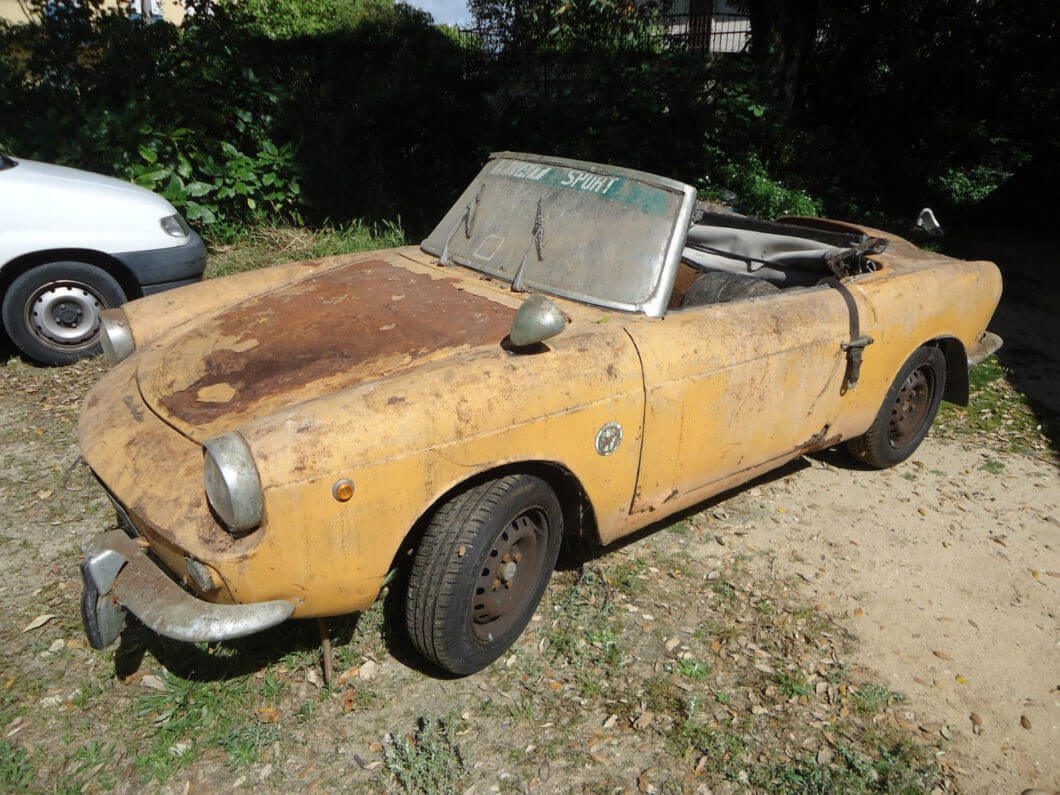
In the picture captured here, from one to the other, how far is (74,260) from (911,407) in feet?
18.0

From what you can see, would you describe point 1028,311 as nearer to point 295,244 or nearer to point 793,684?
point 793,684

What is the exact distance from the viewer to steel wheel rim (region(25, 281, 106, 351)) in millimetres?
5414

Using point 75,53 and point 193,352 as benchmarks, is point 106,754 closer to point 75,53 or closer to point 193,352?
point 193,352

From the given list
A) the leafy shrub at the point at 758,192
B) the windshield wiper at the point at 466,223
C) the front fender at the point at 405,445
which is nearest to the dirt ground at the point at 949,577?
the front fender at the point at 405,445

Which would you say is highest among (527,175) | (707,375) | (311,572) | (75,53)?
(75,53)

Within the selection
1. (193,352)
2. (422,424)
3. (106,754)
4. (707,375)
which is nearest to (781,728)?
(707,375)

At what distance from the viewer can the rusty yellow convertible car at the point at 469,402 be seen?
2412mm

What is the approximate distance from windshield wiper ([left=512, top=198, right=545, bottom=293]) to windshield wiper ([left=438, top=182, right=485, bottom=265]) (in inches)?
16.1

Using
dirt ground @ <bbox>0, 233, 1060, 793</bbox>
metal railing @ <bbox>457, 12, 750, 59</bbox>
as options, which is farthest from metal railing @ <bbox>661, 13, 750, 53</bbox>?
dirt ground @ <bbox>0, 233, 1060, 793</bbox>

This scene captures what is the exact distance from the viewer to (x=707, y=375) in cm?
319

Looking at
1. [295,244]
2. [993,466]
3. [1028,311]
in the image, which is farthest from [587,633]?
[1028,311]

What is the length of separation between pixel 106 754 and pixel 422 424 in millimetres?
1557

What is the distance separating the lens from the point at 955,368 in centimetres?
465

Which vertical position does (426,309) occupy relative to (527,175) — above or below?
below
